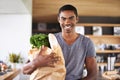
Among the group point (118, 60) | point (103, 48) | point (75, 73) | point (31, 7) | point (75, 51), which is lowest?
point (118, 60)

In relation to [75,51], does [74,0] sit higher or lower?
higher

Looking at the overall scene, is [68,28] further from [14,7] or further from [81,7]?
[81,7]

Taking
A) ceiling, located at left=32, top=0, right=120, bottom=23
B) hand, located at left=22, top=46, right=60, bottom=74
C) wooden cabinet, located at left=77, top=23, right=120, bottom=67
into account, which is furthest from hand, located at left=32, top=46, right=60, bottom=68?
wooden cabinet, located at left=77, top=23, right=120, bottom=67

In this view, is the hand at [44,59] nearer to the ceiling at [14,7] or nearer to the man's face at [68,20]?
the man's face at [68,20]

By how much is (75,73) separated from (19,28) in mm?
3928

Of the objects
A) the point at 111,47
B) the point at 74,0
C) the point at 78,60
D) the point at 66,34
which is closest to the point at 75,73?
the point at 78,60

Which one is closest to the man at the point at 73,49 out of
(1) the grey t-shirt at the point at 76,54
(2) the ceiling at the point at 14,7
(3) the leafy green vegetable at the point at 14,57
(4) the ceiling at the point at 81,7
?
(1) the grey t-shirt at the point at 76,54

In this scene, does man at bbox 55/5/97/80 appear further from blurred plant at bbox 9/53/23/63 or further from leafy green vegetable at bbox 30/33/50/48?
blurred plant at bbox 9/53/23/63

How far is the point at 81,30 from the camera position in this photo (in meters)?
5.27

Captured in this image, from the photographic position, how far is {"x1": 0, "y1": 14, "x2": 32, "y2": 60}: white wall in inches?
192

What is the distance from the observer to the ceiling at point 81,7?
472cm

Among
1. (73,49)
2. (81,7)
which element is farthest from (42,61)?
(81,7)

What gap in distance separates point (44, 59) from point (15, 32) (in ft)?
13.4

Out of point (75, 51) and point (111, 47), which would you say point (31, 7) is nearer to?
point (111, 47)
